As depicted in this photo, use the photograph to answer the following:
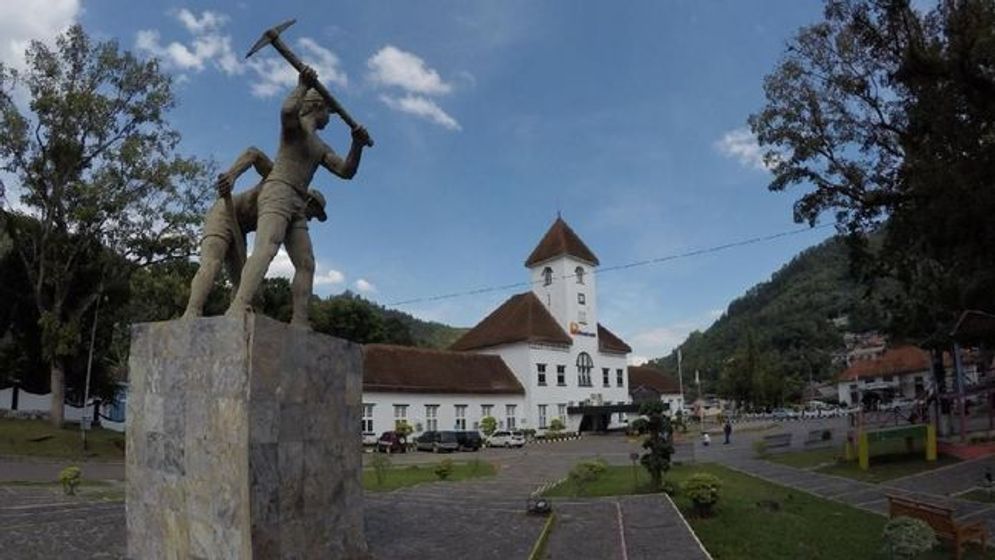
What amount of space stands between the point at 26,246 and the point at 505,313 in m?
34.0

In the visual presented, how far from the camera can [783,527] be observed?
1330 cm

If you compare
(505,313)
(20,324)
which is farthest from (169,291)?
(505,313)

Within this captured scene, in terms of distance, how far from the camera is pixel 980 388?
2461 cm

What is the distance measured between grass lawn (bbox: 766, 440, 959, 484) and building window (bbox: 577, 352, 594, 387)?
2818 cm

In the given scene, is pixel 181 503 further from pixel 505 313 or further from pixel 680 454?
pixel 505 313

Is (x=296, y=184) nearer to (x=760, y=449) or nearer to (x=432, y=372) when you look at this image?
(x=760, y=449)

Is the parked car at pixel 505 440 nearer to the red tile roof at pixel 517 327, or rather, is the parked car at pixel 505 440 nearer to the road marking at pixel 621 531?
the red tile roof at pixel 517 327

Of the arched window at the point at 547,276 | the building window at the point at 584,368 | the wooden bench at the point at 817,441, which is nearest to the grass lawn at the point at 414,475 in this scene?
the wooden bench at the point at 817,441

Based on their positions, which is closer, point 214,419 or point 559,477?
point 214,419

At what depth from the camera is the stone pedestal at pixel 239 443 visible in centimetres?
663

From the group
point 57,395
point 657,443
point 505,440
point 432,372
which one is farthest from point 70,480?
point 432,372

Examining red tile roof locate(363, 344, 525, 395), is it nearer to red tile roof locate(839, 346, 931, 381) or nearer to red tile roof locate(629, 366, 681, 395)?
red tile roof locate(629, 366, 681, 395)

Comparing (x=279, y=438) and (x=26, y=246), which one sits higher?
(x=26, y=246)

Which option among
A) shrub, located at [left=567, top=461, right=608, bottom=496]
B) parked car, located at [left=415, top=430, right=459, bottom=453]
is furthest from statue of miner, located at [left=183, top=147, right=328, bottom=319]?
parked car, located at [left=415, top=430, right=459, bottom=453]
